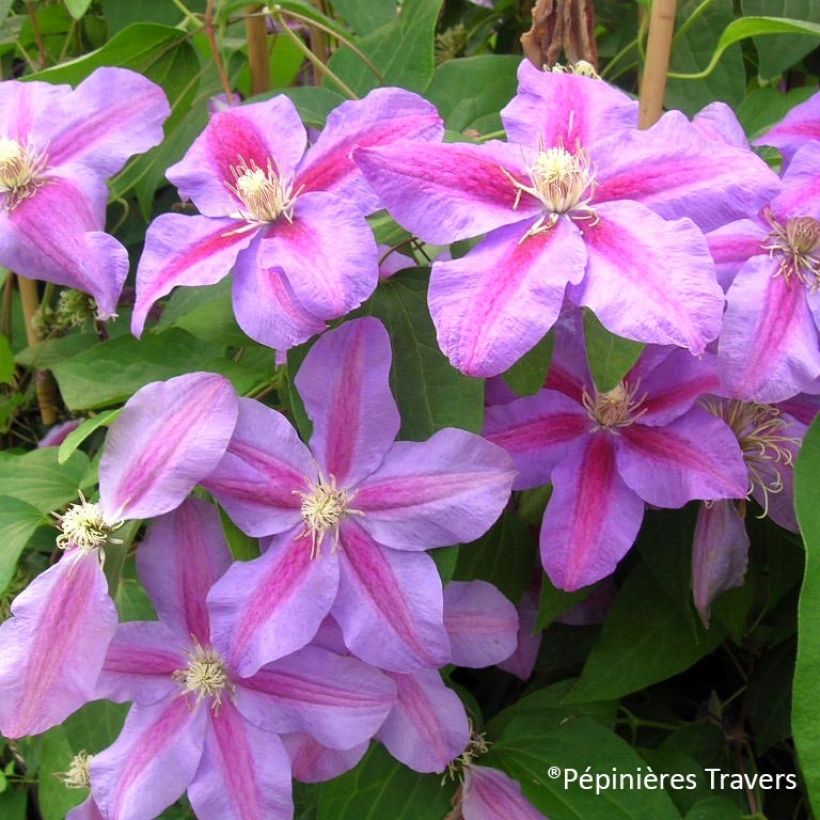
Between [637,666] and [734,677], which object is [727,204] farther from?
[734,677]

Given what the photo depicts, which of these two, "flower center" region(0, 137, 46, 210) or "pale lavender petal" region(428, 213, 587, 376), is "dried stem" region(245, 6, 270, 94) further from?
"pale lavender petal" region(428, 213, 587, 376)

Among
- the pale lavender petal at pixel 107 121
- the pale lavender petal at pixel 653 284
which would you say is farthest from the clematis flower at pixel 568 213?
the pale lavender petal at pixel 107 121

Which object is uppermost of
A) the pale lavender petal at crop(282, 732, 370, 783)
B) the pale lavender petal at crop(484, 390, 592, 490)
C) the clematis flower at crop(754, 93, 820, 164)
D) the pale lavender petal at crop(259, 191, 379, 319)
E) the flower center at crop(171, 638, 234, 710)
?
the clematis flower at crop(754, 93, 820, 164)

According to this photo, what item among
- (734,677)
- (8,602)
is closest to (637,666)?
(734,677)

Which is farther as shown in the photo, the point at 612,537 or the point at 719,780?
the point at 719,780

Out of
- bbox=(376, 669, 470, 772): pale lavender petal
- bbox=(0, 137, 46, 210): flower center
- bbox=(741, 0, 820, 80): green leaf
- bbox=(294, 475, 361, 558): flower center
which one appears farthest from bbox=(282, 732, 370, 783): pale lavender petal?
bbox=(741, 0, 820, 80): green leaf

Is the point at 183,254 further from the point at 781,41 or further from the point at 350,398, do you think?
the point at 781,41

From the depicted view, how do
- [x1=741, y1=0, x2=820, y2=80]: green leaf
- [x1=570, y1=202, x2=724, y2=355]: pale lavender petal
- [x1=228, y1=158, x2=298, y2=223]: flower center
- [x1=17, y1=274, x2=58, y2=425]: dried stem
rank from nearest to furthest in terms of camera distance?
[x1=570, y1=202, x2=724, y2=355]: pale lavender petal
[x1=228, y1=158, x2=298, y2=223]: flower center
[x1=741, y1=0, x2=820, y2=80]: green leaf
[x1=17, y1=274, x2=58, y2=425]: dried stem

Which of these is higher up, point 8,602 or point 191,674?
point 191,674
